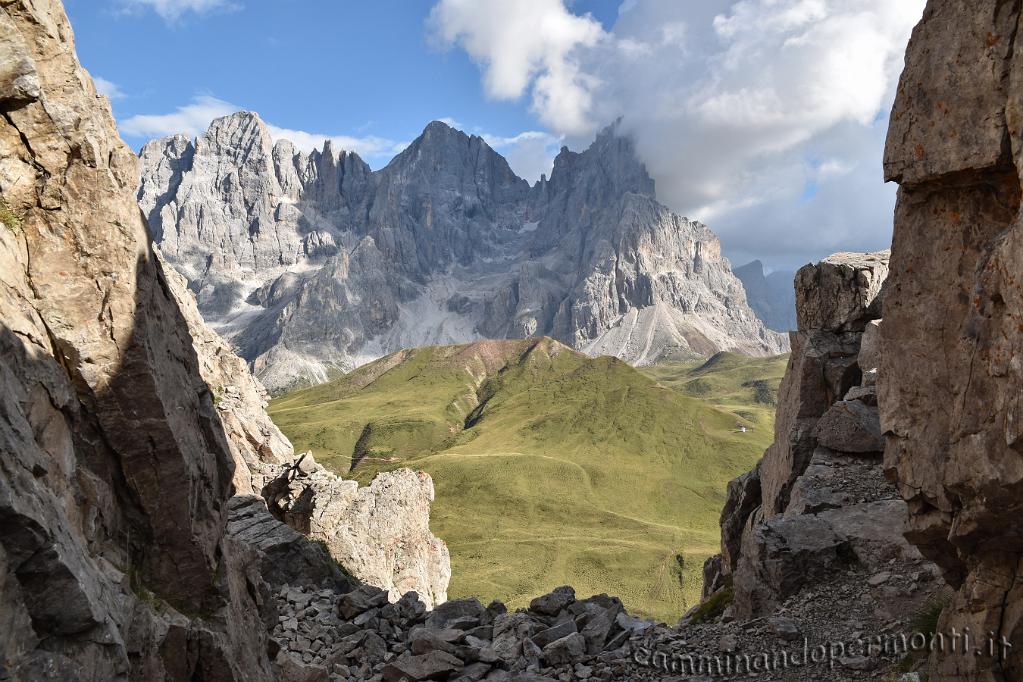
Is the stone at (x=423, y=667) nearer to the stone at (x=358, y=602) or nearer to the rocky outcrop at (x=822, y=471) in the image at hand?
the stone at (x=358, y=602)

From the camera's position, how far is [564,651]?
27906 millimetres

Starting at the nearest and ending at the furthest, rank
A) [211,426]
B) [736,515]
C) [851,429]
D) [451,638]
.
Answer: [211,426] < [451,638] < [851,429] < [736,515]

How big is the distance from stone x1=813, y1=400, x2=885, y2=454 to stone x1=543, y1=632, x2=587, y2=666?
18956 mm

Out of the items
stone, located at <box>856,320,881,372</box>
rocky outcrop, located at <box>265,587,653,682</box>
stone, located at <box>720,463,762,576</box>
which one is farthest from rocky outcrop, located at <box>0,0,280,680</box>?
stone, located at <box>720,463,762,576</box>

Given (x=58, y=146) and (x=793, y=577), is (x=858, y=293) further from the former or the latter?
(x=58, y=146)

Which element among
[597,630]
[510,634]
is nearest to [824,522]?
[597,630]

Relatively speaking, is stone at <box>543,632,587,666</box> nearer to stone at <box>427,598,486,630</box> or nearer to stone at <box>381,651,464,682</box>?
stone at <box>381,651,464,682</box>

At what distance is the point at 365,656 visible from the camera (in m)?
30.1

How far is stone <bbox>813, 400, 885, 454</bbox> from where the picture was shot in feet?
118

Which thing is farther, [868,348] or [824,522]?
[868,348]

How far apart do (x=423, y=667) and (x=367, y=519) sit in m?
32.2

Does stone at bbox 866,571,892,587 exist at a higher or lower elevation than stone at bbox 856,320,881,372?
lower

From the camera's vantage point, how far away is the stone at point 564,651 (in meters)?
27.6

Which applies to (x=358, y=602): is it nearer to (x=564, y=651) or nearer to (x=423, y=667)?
(x=423, y=667)
